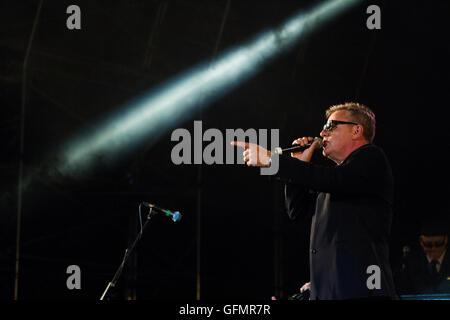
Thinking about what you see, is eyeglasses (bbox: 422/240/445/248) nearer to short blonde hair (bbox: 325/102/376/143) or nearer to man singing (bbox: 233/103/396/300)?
short blonde hair (bbox: 325/102/376/143)

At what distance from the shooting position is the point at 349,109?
104 inches

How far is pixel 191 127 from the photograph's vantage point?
21.7 ft

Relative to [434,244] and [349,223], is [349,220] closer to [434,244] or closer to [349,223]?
[349,223]

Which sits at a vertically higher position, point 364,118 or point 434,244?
point 364,118

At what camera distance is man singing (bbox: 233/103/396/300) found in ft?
7.07

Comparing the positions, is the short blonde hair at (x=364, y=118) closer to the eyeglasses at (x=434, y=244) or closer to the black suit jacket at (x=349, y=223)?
the black suit jacket at (x=349, y=223)

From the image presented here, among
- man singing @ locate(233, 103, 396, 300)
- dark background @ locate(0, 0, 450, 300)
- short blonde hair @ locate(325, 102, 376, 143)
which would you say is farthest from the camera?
dark background @ locate(0, 0, 450, 300)

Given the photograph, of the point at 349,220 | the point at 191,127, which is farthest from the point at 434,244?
the point at 349,220

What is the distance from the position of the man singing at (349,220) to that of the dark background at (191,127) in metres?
4.12

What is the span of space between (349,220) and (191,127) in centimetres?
448

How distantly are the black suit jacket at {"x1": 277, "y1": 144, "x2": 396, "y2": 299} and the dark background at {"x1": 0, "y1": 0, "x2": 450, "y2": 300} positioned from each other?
4.13 metres

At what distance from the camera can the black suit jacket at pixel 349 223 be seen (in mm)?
2162

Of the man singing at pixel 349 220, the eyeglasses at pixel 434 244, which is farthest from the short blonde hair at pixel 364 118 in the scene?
the eyeglasses at pixel 434 244

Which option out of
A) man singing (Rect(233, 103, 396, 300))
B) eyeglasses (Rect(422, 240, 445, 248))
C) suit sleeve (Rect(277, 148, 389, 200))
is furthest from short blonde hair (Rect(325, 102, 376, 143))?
eyeglasses (Rect(422, 240, 445, 248))
